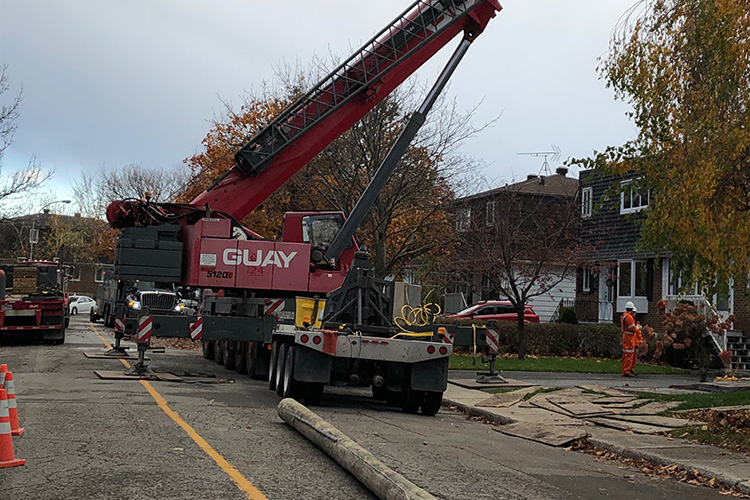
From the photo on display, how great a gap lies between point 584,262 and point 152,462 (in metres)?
26.3

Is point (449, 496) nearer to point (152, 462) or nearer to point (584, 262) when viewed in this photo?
point (152, 462)

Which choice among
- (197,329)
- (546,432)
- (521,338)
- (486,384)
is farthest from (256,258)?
(521,338)

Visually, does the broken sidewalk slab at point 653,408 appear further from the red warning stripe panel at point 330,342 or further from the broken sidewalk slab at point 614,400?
the red warning stripe panel at point 330,342

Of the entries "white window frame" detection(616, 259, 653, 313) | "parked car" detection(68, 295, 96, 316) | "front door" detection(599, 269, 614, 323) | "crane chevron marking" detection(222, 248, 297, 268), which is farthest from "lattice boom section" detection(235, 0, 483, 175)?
"parked car" detection(68, 295, 96, 316)

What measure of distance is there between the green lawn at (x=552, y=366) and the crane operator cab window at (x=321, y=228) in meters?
5.83

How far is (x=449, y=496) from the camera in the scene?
23.9 feet

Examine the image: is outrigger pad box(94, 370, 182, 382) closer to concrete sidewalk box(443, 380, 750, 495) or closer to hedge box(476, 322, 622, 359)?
concrete sidewalk box(443, 380, 750, 495)

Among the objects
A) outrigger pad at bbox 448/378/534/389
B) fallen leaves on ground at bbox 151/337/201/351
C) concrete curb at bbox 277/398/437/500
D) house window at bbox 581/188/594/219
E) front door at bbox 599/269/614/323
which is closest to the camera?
concrete curb at bbox 277/398/437/500

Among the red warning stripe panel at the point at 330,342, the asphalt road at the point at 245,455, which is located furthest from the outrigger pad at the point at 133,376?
the red warning stripe panel at the point at 330,342

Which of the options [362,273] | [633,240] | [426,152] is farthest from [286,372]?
[633,240]

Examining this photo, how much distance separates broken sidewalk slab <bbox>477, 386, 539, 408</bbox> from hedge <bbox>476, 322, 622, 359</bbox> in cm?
1269

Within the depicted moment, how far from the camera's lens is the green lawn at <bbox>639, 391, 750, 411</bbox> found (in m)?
14.0

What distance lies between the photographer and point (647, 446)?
10.6 m

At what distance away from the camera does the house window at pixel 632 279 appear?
34.8 meters
